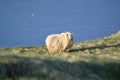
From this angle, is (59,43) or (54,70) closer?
(54,70)

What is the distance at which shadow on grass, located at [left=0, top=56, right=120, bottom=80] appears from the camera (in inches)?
617

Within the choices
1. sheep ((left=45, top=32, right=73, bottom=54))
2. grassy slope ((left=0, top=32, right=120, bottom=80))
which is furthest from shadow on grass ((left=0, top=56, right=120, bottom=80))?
sheep ((left=45, top=32, right=73, bottom=54))

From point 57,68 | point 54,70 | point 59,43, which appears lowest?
point 54,70

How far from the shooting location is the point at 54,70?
16609mm

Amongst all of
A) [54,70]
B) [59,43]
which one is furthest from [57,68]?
[59,43]

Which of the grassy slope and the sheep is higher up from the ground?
the sheep

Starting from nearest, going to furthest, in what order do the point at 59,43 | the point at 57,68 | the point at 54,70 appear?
the point at 54,70
the point at 57,68
the point at 59,43

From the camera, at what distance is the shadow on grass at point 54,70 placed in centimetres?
1568

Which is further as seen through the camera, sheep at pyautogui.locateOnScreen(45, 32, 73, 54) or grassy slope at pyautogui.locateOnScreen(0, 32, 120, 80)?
sheep at pyautogui.locateOnScreen(45, 32, 73, 54)

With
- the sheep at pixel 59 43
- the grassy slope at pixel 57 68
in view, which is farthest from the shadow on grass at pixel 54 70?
the sheep at pixel 59 43

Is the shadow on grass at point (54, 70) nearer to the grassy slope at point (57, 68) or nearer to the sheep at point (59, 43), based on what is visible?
the grassy slope at point (57, 68)

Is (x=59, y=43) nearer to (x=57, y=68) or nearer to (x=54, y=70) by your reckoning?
(x=57, y=68)

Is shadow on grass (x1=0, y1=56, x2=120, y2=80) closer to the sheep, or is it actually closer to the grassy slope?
the grassy slope

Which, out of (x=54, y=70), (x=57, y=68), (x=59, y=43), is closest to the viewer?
(x=54, y=70)
